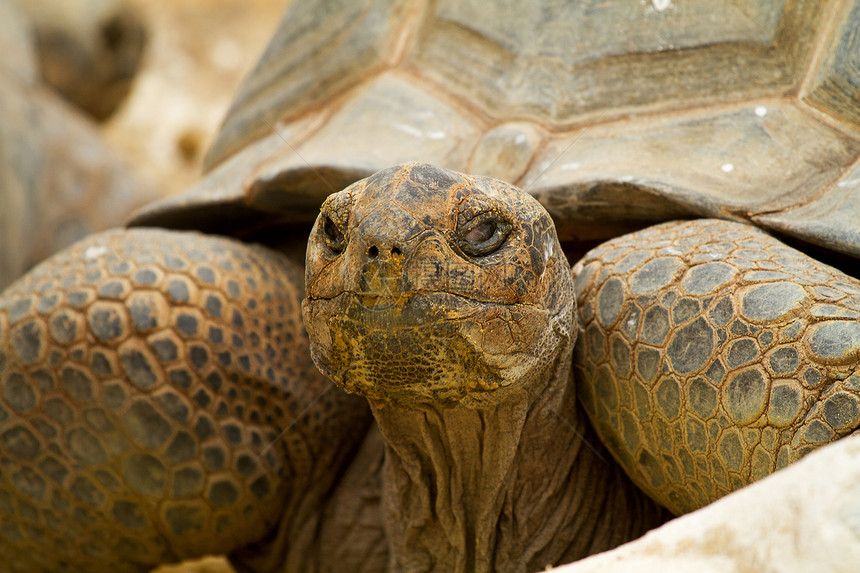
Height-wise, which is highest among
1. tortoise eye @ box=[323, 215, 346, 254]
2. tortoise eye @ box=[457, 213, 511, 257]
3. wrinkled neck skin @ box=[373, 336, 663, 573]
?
tortoise eye @ box=[457, 213, 511, 257]

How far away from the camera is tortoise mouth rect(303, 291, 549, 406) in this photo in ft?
5.12

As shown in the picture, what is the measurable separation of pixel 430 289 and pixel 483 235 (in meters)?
0.17

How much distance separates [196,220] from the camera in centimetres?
278

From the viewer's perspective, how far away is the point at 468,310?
1.59 metres

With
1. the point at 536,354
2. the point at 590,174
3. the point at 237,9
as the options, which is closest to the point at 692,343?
the point at 536,354

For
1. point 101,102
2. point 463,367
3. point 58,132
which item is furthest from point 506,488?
point 101,102

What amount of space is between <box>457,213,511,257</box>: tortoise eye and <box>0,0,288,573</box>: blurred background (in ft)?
7.00

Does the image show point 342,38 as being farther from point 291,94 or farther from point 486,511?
point 486,511

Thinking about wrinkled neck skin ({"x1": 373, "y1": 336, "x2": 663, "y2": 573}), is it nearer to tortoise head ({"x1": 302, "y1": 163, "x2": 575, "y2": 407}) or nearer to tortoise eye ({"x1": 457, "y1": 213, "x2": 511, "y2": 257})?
tortoise head ({"x1": 302, "y1": 163, "x2": 575, "y2": 407})

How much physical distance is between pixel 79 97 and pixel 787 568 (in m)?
7.27

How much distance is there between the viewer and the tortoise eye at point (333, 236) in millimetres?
1658

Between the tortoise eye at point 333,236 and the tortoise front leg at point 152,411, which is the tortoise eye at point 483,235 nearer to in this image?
the tortoise eye at point 333,236

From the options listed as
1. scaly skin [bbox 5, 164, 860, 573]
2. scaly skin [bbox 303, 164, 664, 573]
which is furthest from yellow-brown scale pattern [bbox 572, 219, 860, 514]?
scaly skin [bbox 303, 164, 664, 573]

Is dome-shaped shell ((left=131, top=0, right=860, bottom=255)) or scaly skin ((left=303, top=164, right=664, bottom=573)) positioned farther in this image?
dome-shaped shell ((left=131, top=0, right=860, bottom=255))
